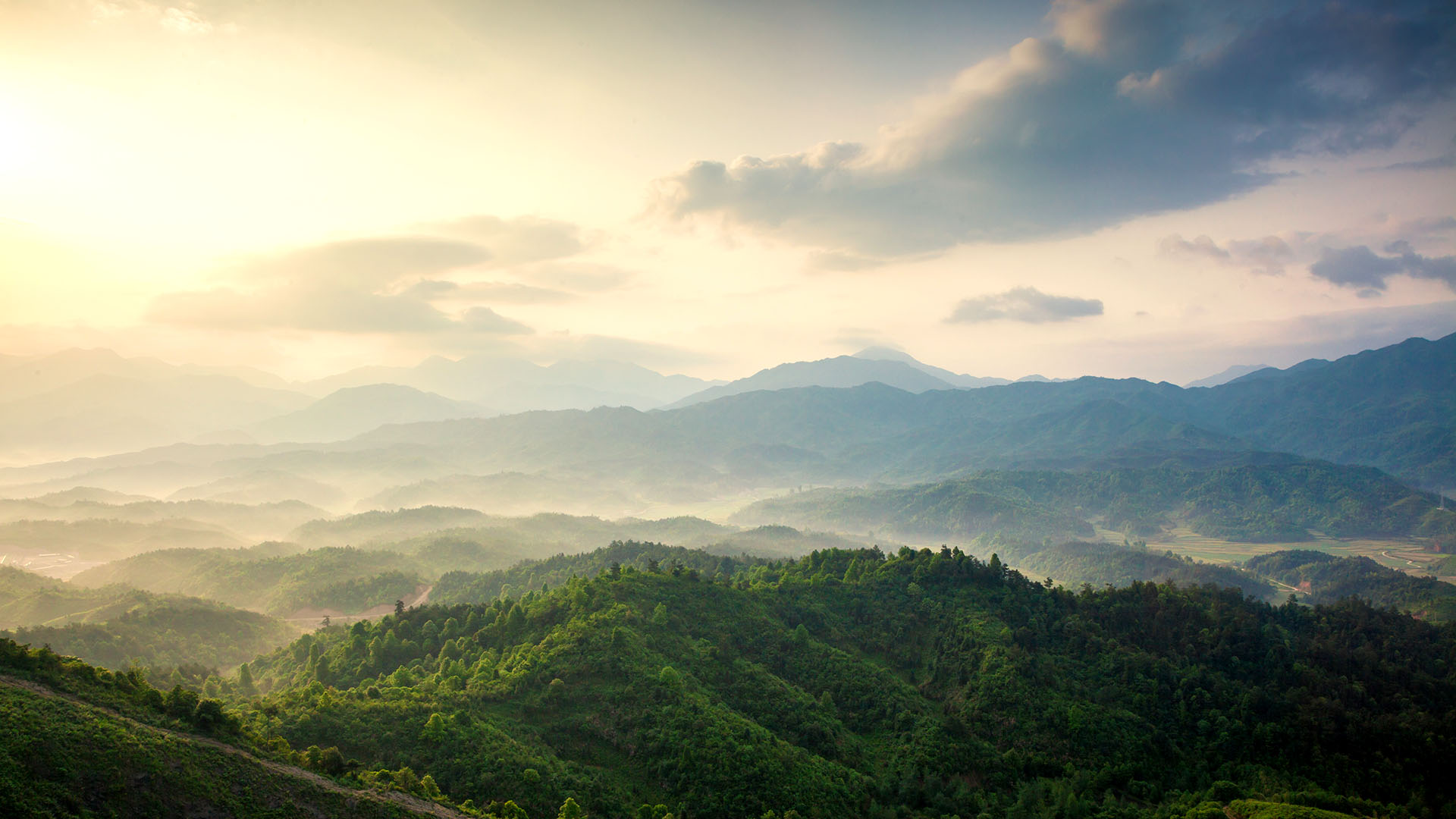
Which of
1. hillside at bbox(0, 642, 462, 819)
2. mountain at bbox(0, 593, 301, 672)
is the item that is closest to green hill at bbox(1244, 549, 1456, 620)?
hillside at bbox(0, 642, 462, 819)

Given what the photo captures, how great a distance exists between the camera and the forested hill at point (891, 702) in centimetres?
4816

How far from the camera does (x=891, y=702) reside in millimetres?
64125

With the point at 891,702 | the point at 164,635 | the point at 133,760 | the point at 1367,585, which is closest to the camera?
the point at 133,760

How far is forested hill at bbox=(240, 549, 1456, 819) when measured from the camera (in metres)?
48.2

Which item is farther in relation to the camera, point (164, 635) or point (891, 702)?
point (164, 635)

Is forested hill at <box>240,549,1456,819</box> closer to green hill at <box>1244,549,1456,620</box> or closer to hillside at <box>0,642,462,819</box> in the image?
hillside at <box>0,642,462,819</box>

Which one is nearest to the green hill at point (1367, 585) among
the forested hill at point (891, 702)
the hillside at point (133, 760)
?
the forested hill at point (891, 702)

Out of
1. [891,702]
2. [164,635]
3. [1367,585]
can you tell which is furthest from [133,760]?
[1367,585]

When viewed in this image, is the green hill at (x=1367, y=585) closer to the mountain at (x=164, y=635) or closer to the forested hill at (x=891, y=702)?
the forested hill at (x=891, y=702)

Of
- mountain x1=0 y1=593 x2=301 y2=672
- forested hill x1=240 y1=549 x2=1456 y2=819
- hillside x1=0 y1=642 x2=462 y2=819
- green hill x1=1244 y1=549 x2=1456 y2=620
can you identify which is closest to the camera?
hillside x1=0 y1=642 x2=462 y2=819

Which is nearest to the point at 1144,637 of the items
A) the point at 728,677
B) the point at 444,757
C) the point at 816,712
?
the point at 816,712

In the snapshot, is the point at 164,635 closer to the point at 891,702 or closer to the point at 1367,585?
the point at 891,702

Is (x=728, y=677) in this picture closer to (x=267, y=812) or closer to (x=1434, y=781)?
(x=267, y=812)

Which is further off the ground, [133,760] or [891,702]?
[133,760]
